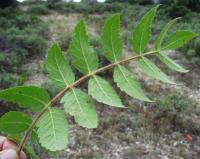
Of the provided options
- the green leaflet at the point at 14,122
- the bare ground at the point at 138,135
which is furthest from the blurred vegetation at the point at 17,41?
the green leaflet at the point at 14,122

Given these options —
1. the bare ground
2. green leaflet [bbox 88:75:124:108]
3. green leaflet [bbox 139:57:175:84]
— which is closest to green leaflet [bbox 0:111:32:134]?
green leaflet [bbox 88:75:124:108]

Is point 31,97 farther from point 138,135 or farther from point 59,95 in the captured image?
point 138,135

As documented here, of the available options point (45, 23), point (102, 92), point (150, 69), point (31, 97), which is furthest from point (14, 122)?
point (45, 23)

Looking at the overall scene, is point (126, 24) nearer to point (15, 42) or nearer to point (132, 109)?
point (15, 42)

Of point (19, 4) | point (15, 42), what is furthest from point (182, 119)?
point (19, 4)

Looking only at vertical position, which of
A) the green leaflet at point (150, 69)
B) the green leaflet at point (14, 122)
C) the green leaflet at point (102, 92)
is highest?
the green leaflet at point (150, 69)

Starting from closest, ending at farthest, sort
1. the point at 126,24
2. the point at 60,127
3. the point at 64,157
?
Answer: the point at 60,127, the point at 64,157, the point at 126,24

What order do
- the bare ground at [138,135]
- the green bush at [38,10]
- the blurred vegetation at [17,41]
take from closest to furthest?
the bare ground at [138,135] < the blurred vegetation at [17,41] < the green bush at [38,10]

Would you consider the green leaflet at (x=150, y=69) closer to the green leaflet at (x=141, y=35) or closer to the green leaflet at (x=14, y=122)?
the green leaflet at (x=141, y=35)
